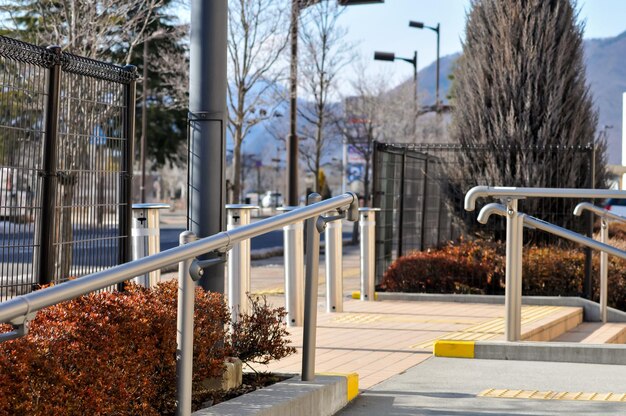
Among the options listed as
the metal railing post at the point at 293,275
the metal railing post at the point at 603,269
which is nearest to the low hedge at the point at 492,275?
the metal railing post at the point at 603,269

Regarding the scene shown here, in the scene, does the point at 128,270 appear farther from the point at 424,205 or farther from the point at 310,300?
the point at 424,205

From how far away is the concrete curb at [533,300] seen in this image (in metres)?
11.9

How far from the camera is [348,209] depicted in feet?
20.3

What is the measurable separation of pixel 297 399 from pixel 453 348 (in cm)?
304

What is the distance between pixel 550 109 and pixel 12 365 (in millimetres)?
12320

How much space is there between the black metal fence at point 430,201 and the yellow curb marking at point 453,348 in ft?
18.7

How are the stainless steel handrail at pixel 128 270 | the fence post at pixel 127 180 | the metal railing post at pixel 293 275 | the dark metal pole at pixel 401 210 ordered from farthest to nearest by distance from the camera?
the dark metal pole at pixel 401 210
the metal railing post at pixel 293 275
the fence post at pixel 127 180
the stainless steel handrail at pixel 128 270

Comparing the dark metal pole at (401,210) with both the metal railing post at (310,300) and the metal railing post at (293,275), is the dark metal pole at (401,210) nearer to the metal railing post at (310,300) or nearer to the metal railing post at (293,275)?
the metal railing post at (293,275)

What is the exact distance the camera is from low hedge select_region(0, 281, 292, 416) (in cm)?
378

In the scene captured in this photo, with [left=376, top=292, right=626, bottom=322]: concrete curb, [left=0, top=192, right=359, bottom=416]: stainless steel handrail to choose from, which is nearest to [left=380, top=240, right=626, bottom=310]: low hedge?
[left=376, top=292, right=626, bottom=322]: concrete curb

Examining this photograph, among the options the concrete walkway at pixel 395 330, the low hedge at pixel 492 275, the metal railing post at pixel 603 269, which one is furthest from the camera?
the low hedge at pixel 492 275

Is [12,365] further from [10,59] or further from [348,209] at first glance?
[348,209]

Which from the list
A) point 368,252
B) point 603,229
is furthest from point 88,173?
point 368,252

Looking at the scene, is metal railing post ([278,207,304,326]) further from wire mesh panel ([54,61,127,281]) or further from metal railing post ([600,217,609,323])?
wire mesh panel ([54,61,127,281])
